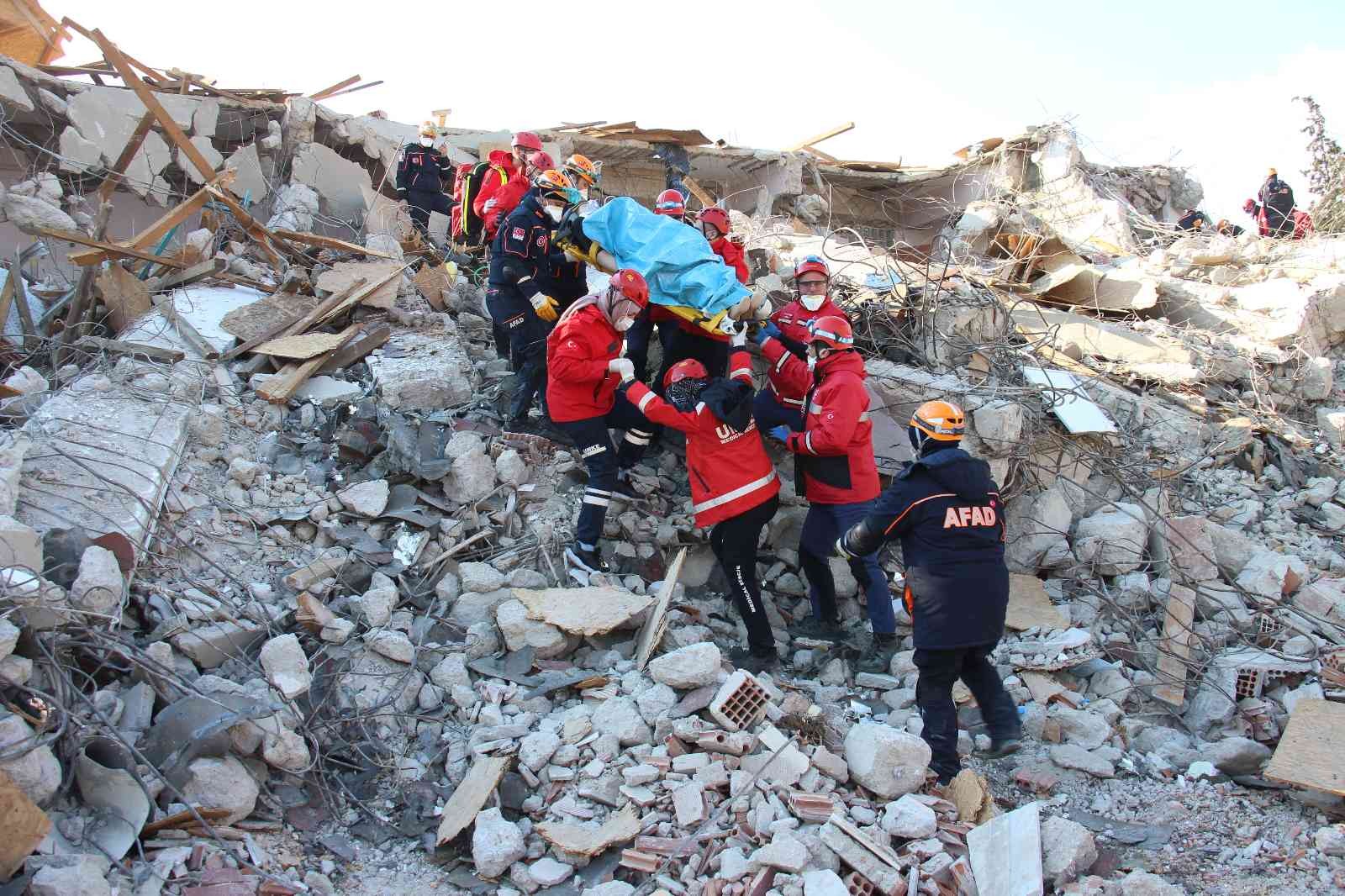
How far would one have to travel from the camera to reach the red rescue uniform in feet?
15.1

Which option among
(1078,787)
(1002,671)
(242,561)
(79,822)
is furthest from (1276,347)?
(79,822)

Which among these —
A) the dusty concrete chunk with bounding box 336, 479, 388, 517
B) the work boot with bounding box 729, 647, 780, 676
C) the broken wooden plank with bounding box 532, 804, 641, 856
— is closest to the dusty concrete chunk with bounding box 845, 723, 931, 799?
the broken wooden plank with bounding box 532, 804, 641, 856

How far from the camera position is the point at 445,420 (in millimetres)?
5605

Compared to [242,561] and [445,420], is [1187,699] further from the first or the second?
[242,561]

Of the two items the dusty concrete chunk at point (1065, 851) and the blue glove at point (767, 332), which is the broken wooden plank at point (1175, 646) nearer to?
the dusty concrete chunk at point (1065, 851)

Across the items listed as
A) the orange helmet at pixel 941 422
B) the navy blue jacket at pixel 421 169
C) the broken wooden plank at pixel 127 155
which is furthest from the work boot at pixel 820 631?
the broken wooden plank at pixel 127 155

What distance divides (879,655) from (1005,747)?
1079 millimetres

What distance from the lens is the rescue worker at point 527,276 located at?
556 centimetres

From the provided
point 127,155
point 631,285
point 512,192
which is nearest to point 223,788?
point 631,285

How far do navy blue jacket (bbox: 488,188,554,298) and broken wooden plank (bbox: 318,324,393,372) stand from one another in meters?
1.15

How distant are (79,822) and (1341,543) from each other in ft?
24.6

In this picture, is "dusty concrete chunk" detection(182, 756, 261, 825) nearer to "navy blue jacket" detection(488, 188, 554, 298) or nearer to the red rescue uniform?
the red rescue uniform

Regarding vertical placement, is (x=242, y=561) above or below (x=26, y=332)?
below

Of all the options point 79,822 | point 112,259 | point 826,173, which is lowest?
point 79,822
